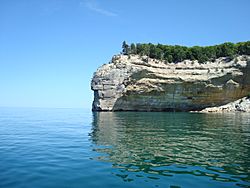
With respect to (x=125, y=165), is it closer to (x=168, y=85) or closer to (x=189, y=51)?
(x=168, y=85)

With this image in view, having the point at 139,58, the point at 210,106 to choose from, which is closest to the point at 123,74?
the point at 139,58

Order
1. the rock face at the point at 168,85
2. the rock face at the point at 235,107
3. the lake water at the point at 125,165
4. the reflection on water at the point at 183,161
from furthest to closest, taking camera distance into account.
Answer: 1. the rock face at the point at 168,85
2. the rock face at the point at 235,107
3. the reflection on water at the point at 183,161
4. the lake water at the point at 125,165

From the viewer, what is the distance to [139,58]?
76438mm

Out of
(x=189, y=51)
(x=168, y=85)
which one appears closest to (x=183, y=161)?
(x=168, y=85)

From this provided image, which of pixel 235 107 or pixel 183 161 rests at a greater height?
pixel 235 107

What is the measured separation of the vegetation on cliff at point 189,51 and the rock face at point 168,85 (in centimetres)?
517

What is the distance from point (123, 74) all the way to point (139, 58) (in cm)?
802

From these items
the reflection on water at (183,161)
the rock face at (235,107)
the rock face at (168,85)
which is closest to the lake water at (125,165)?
the reflection on water at (183,161)

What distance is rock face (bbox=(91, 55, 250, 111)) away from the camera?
71.1 metres

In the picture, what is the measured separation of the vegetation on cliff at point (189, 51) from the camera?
78.5m

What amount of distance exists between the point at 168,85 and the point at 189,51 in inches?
669

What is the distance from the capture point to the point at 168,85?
7250 cm

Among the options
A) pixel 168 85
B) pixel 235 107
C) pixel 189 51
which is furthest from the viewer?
pixel 189 51

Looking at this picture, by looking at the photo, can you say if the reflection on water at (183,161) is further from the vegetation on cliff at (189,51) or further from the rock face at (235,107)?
the vegetation on cliff at (189,51)
